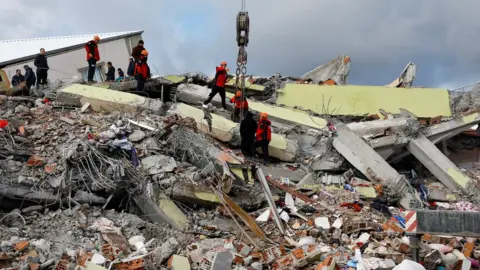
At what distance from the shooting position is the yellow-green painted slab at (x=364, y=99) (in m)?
12.3

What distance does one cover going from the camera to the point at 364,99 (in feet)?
41.5

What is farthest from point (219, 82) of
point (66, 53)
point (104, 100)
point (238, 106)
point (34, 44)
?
point (34, 44)

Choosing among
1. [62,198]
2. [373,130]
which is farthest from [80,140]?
[373,130]

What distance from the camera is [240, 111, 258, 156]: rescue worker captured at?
945cm

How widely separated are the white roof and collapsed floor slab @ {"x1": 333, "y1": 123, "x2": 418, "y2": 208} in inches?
456

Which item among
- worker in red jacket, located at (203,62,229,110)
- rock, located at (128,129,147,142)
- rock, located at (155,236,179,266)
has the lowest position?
rock, located at (155,236,179,266)

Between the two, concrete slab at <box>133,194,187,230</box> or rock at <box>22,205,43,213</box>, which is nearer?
rock at <box>22,205,43,213</box>

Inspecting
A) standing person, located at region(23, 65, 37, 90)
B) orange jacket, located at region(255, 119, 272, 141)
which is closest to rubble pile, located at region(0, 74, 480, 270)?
orange jacket, located at region(255, 119, 272, 141)

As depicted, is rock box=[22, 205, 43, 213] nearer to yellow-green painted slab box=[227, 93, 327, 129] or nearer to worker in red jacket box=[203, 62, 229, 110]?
worker in red jacket box=[203, 62, 229, 110]

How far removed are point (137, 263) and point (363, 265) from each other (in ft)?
8.42

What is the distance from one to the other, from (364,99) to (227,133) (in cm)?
454

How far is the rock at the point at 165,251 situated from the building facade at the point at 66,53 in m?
10.8

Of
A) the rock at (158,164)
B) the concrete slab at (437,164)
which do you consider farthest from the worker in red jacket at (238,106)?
the concrete slab at (437,164)

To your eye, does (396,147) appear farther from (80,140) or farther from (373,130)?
(80,140)
